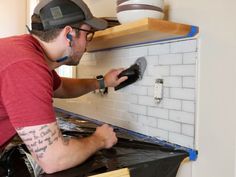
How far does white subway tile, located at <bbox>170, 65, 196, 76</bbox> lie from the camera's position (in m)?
1.07

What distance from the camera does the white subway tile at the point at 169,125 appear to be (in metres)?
1.15

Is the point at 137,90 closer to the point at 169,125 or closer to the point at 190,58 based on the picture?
the point at 169,125

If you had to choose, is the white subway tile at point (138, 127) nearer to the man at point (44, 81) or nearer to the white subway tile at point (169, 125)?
the white subway tile at point (169, 125)

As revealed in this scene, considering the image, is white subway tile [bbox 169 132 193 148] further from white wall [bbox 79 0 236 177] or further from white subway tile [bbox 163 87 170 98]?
white subway tile [bbox 163 87 170 98]

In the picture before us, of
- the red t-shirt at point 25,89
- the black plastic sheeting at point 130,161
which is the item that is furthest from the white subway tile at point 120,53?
the red t-shirt at point 25,89

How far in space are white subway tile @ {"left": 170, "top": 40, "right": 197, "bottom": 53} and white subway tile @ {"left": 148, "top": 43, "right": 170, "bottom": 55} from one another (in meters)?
0.03

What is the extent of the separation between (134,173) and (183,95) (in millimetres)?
402

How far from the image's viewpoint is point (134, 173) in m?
0.91

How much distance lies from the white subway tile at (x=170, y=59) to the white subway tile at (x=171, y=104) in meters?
0.17

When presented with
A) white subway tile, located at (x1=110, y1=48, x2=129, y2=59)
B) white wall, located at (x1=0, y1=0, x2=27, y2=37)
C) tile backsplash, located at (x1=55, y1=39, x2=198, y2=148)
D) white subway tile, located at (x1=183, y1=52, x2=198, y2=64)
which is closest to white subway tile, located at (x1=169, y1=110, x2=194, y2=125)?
tile backsplash, located at (x1=55, y1=39, x2=198, y2=148)

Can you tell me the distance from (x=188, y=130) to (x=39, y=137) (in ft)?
1.97

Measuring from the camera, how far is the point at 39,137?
84cm

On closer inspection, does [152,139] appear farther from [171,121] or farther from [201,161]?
[201,161]

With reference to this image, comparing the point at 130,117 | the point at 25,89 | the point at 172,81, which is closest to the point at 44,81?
the point at 25,89
